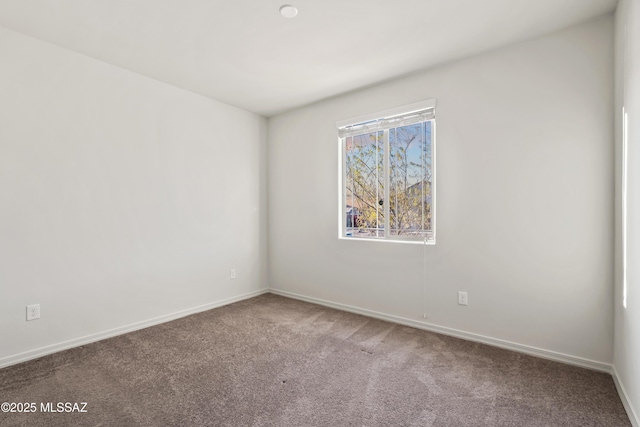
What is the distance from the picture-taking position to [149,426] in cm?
167

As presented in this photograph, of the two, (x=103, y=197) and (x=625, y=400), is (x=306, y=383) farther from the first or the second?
(x=103, y=197)

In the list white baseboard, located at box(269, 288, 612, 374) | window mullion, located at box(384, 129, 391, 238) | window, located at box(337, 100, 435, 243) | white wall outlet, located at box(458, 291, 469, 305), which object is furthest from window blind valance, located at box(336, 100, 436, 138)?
white baseboard, located at box(269, 288, 612, 374)

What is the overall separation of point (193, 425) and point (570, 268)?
2687 mm

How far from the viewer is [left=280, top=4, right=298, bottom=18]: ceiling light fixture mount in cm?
211

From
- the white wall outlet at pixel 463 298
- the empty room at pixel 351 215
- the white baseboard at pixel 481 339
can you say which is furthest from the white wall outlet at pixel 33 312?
the white wall outlet at pixel 463 298

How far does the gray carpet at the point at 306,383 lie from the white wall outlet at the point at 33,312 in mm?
326

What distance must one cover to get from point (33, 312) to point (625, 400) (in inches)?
158

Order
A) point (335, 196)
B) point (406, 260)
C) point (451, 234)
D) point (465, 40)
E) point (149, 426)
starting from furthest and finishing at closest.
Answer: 1. point (335, 196)
2. point (406, 260)
3. point (451, 234)
4. point (465, 40)
5. point (149, 426)

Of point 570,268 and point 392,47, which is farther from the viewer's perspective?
point 392,47

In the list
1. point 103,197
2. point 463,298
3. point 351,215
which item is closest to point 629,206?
point 463,298

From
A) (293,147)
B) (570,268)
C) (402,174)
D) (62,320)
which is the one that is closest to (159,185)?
(62,320)

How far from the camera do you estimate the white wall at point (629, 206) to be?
1.66 metres

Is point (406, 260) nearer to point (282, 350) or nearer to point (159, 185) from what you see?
point (282, 350)

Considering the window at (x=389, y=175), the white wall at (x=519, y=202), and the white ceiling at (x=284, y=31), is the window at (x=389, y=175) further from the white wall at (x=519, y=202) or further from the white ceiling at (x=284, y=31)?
the white ceiling at (x=284, y=31)
